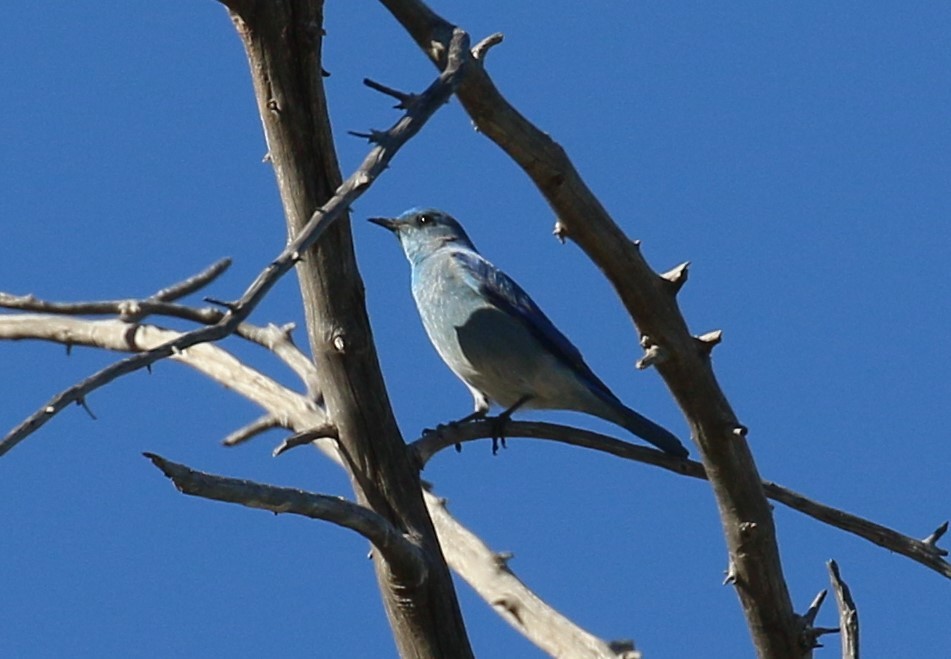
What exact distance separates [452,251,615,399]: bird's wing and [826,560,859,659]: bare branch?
2124mm

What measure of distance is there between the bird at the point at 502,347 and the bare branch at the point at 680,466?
1145 millimetres

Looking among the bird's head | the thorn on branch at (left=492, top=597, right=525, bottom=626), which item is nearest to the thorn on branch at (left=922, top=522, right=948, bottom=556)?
the thorn on branch at (left=492, top=597, right=525, bottom=626)

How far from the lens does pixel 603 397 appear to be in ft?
21.5

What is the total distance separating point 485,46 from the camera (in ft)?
14.2

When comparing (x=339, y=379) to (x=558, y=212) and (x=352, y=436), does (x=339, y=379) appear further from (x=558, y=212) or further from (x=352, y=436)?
(x=558, y=212)

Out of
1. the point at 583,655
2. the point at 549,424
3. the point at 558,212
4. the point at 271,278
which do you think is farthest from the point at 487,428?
the point at 271,278

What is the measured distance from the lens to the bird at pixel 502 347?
6621mm

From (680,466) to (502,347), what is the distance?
1.68 metres

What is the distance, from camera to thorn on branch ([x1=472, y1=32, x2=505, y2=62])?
4.25 meters

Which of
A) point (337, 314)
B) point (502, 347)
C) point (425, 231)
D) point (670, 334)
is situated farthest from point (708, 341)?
point (425, 231)

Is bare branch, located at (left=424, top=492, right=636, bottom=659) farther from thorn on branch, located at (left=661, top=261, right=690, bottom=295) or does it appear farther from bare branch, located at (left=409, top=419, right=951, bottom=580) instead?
thorn on branch, located at (left=661, top=261, right=690, bottom=295)

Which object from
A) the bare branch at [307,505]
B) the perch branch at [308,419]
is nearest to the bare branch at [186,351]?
the perch branch at [308,419]

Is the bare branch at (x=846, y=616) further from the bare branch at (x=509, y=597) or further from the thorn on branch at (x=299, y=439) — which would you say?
the thorn on branch at (x=299, y=439)

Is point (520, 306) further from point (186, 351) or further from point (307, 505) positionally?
point (307, 505)
